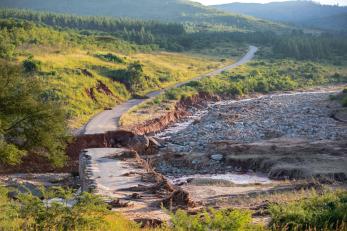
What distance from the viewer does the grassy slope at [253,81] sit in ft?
178

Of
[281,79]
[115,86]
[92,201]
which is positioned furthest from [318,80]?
[92,201]

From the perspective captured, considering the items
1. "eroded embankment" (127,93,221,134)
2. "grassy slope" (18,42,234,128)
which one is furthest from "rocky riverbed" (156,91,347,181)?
"grassy slope" (18,42,234,128)

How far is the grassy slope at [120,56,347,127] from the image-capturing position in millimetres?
54312

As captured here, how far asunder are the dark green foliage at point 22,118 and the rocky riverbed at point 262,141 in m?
9.70

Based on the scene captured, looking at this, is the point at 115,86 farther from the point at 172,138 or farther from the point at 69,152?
the point at 69,152

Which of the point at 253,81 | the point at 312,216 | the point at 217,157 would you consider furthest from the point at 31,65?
the point at 312,216

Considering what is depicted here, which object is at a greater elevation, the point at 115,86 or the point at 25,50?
the point at 25,50

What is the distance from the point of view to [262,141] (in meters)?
39.9

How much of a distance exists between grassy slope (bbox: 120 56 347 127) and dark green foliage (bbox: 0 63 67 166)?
19258 millimetres

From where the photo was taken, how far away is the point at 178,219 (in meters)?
10.6

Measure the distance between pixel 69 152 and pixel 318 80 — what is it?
2608 inches

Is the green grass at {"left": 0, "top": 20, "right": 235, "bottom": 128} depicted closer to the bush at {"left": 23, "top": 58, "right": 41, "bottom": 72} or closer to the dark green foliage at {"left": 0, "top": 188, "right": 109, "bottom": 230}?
the bush at {"left": 23, "top": 58, "right": 41, "bottom": 72}

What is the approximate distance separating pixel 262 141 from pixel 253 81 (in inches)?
1721

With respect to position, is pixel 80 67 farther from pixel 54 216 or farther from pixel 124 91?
pixel 54 216
